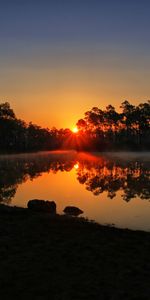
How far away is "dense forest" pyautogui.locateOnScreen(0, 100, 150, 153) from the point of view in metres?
144

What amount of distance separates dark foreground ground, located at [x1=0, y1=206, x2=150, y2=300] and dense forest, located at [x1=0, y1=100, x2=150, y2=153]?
119517 mm

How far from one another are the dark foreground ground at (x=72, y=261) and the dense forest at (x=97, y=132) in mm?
119517

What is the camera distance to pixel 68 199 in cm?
2450

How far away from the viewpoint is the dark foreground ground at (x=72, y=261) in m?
8.23

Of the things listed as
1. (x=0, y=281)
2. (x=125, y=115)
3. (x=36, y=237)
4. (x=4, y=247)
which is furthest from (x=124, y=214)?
(x=125, y=115)

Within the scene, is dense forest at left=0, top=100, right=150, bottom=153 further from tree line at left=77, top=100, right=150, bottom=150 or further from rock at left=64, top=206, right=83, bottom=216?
rock at left=64, top=206, right=83, bottom=216

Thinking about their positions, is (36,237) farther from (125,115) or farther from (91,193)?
(125,115)

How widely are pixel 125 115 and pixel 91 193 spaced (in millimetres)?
139768

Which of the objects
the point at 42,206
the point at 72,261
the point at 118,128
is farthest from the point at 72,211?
the point at 118,128

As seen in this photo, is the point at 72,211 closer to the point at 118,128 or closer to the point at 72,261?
the point at 72,261

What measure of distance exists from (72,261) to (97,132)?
6932 inches

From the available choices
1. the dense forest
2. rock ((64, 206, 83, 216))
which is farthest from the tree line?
rock ((64, 206, 83, 216))

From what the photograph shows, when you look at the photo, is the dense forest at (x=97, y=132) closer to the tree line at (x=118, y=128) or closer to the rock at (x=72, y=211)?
the tree line at (x=118, y=128)

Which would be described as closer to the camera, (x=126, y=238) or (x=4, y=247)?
(x=4, y=247)
